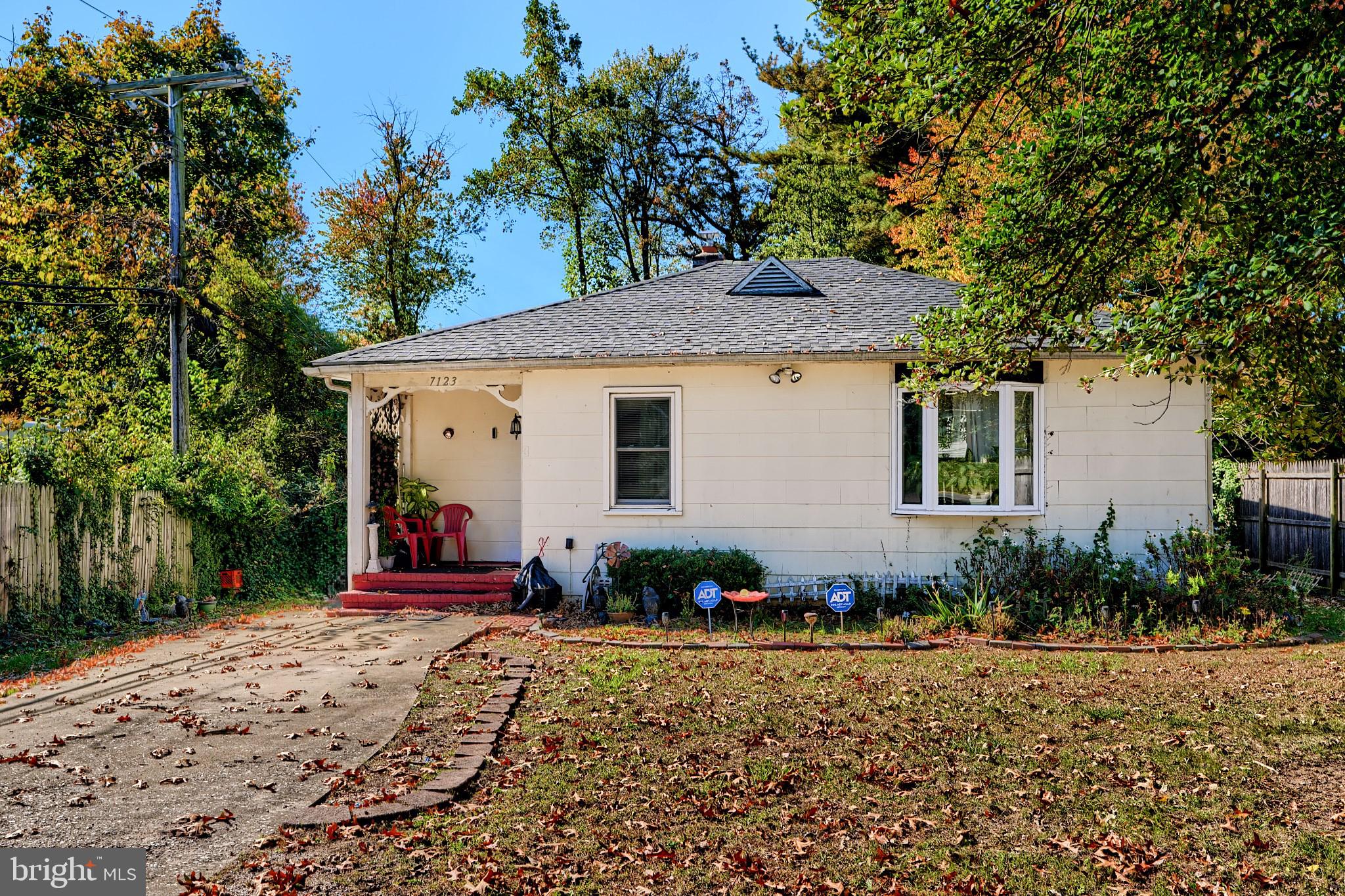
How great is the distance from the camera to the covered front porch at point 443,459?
39.5 ft

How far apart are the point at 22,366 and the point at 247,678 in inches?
701

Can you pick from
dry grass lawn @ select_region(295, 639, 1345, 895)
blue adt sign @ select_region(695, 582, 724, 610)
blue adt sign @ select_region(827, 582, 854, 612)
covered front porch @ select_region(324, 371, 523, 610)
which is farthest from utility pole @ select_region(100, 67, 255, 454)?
blue adt sign @ select_region(827, 582, 854, 612)

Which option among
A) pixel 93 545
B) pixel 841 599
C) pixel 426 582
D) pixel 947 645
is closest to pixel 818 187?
pixel 426 582

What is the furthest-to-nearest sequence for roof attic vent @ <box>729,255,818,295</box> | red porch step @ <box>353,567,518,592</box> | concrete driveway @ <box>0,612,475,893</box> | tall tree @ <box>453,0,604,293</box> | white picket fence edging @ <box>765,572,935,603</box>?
tall tree @ <box>453,0,604,293</box>
roof attic vent @ <box>729,255,818,295</box>
red porch step @ <box>353,567,518,592</box>
white picket fence edging @ <box>765,572,935,603</box>
concrete driveway @ <box>0,612,475,893</box>

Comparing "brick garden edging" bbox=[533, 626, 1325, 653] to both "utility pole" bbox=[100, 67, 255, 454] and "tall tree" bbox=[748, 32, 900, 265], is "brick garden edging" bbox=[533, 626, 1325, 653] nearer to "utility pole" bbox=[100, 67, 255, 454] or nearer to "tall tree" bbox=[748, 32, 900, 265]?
"utility pole" bbox=[100, 67, 255, 454]

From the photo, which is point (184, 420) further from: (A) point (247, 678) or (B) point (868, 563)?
(B) point (868, 563)

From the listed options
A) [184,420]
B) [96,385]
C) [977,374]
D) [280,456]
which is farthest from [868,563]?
[96,385]

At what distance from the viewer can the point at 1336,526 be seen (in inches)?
512

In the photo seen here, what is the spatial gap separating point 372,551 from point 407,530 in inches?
30.6

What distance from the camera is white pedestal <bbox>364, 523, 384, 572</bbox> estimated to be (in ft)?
39.7

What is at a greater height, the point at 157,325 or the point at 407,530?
the point at 157,325

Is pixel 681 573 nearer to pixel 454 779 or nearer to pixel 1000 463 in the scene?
pixel 1000 463

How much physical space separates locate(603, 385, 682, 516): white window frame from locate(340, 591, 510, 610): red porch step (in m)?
1.95

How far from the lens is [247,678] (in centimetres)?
784
